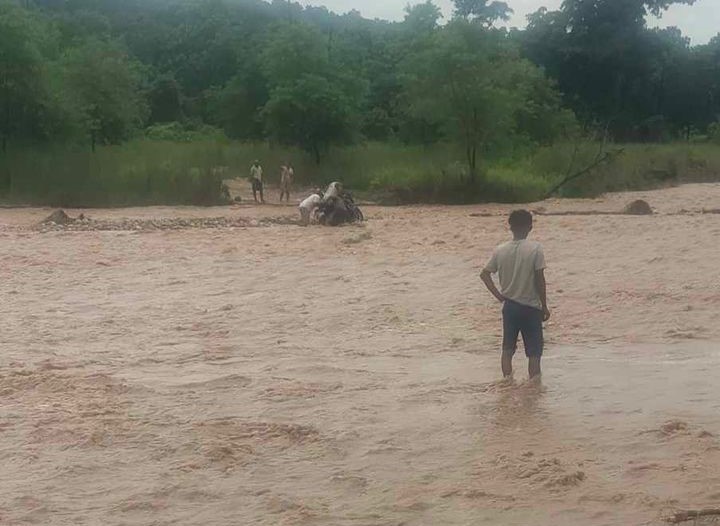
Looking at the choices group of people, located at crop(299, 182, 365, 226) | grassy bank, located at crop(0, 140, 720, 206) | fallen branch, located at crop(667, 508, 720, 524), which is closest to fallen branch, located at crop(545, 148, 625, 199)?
grassy bank, located at crop(0, 140, 720, 206)

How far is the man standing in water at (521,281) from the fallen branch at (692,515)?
2.91 meters

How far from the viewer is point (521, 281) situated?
8.39 meters

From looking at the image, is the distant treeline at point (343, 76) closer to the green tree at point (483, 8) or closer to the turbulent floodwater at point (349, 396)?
the green tree at point (483, 8)

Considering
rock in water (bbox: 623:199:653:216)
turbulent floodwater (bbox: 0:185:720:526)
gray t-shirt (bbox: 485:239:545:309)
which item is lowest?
turbulent floodwater (bbox: 0:185:720:526)

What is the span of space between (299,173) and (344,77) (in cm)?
493

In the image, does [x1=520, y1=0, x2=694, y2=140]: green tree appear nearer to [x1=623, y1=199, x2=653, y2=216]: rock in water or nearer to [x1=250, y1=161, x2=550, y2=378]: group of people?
[x1=623, y1=199, x2=653, y2=216]: rock in water

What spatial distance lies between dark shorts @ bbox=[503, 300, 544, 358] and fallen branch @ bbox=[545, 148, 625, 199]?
1142 inches

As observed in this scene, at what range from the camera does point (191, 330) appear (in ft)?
41.7

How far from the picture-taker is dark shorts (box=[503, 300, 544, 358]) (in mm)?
8492

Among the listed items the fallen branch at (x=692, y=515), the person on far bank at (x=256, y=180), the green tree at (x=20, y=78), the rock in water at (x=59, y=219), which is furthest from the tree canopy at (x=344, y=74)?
the fallen branch at (x=692, y=515)

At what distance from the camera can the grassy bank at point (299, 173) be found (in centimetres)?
3438

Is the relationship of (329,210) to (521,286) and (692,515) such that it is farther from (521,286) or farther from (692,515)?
(692,515)

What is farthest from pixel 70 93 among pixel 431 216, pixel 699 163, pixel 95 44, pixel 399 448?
pixel 399 448

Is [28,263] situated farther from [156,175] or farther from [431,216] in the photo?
[156,175]
